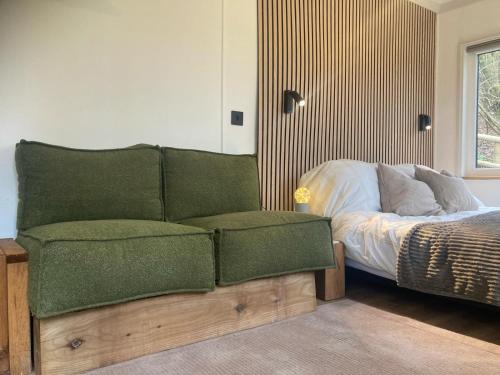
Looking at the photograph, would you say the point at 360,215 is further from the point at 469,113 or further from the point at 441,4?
the point at 441,4

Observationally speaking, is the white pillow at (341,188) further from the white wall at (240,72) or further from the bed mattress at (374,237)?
the white wall at (240,72)

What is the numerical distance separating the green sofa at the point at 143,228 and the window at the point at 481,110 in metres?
2.51

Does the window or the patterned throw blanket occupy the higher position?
the window

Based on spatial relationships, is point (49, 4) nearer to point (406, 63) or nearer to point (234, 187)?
point (234, 187)

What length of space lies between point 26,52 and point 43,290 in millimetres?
1290

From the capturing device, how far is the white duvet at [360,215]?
2.18 m

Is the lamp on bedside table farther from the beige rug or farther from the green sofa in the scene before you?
the beige rug

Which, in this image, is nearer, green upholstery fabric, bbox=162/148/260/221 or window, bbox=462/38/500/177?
green upholstery fabric, bbox=162/148/260/221

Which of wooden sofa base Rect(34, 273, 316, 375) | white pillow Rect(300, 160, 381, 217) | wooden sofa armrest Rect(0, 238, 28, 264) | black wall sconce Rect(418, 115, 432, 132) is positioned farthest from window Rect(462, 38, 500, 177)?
wooden sofa armrest Rect(0, 238, 28, 264)

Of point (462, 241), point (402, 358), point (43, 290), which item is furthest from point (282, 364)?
point (462, 241)

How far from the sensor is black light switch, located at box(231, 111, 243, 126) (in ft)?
8.89

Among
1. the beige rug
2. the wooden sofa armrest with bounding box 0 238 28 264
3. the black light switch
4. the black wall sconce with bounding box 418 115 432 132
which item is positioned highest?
the black wall sconce with bounding box 418 115 432 132

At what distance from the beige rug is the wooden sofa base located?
47 mm

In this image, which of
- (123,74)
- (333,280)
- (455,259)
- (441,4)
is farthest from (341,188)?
(441,4)
